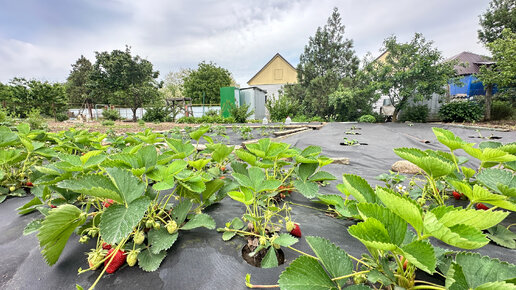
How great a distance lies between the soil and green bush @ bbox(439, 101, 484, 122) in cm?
1117

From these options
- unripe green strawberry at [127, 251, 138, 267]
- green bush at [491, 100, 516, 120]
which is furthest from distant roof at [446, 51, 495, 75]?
unripe green strawberry at [127, 251, 138, 267]

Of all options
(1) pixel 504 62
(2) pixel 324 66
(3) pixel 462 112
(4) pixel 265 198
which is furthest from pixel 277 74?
(4) pixel 265 198

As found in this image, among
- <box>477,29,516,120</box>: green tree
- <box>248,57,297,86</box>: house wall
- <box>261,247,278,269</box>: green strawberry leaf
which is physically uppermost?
<box>248,57,297,86</box>: house wall

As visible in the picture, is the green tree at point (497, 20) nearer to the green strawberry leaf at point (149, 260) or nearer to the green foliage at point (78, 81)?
the green strawberry leaf at point (149, 260)

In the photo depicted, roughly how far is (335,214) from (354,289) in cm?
59

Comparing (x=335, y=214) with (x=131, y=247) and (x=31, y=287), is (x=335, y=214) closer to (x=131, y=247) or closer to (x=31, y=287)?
(x=131, y=247)

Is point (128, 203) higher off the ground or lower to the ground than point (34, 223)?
higher

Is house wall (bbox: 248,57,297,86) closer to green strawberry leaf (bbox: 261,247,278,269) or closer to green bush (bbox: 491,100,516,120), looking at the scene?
green bush (bbox: 491,100,516,120)

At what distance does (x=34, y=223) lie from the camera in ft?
2.29

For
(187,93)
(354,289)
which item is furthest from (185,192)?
(187,93)

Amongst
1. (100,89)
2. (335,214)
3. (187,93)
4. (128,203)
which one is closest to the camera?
(128,203)

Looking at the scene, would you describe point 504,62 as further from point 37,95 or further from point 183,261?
point 37,95

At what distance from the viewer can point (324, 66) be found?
490 inches

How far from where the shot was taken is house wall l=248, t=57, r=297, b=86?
59.4 ft
